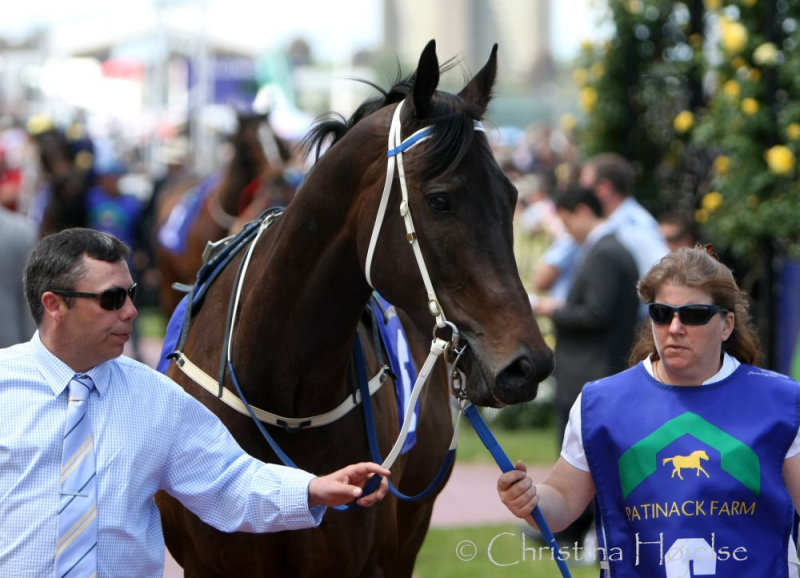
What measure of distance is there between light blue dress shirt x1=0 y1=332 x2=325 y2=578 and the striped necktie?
18 millimetres

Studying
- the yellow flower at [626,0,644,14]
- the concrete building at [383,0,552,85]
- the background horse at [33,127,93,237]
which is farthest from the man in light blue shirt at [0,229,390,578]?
the concrete building at [383,0,552,85]

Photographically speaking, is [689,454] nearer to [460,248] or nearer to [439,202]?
[460,248]

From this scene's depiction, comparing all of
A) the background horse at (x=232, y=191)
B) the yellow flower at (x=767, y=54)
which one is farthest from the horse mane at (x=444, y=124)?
the background horse at (x=232, y=191)

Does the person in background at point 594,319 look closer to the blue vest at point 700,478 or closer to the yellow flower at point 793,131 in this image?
the yellow flower at point 793,131

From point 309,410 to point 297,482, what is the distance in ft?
1.77

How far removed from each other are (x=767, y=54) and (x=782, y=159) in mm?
724

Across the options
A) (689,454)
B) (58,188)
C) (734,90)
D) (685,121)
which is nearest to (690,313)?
(689,454)

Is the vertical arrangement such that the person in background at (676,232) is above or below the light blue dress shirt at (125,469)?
below

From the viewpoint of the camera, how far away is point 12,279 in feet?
24.4

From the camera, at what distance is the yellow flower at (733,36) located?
762 cm

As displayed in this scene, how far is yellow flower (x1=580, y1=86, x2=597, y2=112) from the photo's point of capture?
9.34 m

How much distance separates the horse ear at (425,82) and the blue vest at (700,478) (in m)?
0.89

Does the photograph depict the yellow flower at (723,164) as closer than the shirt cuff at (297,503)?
No

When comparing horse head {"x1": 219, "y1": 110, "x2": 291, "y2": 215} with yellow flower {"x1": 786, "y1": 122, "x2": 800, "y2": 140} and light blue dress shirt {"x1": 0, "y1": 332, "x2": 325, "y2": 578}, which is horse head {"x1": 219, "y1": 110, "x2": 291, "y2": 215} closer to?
yellow flower {"x1": 786, "y1": 122, "x2": 800, "y2": 140}
